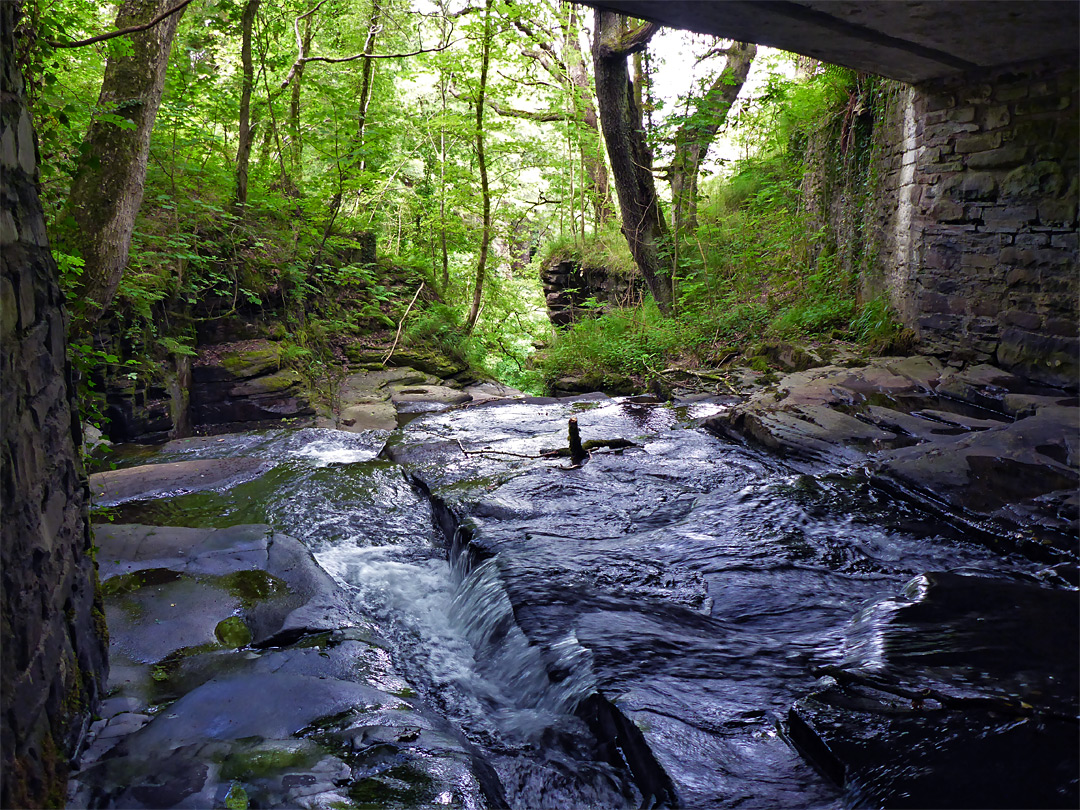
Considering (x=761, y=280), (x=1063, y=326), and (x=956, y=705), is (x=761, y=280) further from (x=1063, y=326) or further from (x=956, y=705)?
(x=956, y=705)

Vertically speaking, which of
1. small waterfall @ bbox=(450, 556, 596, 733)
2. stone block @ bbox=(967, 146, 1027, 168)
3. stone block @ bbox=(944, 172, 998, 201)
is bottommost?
small waterfall @ bbox=(450, 556, 596, 733)

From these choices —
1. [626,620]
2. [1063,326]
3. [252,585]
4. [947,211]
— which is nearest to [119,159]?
[252,585]

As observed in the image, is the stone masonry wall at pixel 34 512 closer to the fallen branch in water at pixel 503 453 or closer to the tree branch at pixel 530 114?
the fallen branch in water at pixel 503 453

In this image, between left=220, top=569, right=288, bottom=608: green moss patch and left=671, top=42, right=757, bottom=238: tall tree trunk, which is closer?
left=220, top=569, right=288, bottom=608: green moss patch

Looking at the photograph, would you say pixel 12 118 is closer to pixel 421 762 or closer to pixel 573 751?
pixel 421 762

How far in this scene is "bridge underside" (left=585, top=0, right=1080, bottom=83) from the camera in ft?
12.5

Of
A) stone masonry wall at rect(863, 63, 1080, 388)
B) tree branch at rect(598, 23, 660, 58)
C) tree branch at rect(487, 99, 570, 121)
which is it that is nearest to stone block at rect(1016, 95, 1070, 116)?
stone masonry wall at rect(863, 63, 1080, 388)

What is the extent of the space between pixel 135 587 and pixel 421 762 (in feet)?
6.24

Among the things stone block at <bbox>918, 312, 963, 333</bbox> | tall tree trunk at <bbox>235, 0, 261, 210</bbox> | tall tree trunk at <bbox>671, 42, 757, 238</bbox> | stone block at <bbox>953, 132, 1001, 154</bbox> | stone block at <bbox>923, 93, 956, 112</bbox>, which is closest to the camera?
stone block at <bbox>953, 132, 1001, 154</bbox>

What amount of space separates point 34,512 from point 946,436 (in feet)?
16.1

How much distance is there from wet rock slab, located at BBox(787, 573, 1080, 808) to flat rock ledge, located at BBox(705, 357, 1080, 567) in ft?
2.52

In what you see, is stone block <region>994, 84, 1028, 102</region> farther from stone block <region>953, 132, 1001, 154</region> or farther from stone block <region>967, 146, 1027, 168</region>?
stone block <region>967, 146, 1027, 168</region>

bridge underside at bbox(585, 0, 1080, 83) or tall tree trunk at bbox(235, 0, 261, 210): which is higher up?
tall tree trunk at bbox(235, 0, 261, 210)

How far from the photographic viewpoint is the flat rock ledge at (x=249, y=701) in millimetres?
1870
